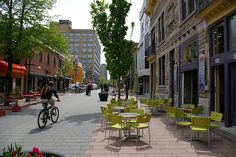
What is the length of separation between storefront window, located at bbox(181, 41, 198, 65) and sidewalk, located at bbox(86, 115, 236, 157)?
5.31 metres

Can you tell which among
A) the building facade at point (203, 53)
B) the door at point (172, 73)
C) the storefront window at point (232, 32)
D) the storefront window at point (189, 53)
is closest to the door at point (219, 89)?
the building facade at point (203, 53)

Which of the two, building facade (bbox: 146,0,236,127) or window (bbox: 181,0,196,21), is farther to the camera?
window (bbox: 181,0,196,21)

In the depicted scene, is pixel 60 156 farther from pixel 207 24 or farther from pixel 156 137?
pixel 207 24

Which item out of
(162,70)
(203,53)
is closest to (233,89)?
(203,53)

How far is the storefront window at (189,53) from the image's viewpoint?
13.0 m

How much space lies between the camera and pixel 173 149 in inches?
278

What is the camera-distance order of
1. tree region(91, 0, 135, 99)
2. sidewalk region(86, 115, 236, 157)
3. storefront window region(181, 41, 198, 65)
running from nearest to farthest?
sidewalk region(86, 115, 236, 157), storefront window region(181, 41, 198, 65), tree region(91, 0, 135, 99)

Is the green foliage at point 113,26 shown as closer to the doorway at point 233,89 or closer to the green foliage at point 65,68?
the doorway at point 233,89

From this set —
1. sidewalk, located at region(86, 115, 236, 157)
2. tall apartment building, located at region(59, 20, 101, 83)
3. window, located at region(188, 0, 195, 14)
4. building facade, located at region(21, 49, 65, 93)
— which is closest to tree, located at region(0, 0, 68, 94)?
building facade, located at region(21, 49, 65, 93)

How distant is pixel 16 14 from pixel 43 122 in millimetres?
11933

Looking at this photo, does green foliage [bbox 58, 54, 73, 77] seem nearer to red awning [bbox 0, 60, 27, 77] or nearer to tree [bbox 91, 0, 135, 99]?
red awning [bbox 0, 60, 27, 77]

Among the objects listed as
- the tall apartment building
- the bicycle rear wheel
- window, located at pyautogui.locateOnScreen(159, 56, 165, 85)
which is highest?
the tall apartment building

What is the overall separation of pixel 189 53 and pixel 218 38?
3.49 metres

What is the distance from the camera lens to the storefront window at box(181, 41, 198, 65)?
511 inches
